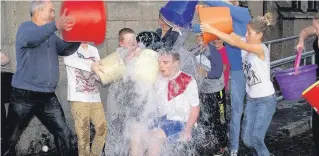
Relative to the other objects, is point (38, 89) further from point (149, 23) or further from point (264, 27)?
point (149, 23)

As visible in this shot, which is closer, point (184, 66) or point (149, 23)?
point (184, 66)

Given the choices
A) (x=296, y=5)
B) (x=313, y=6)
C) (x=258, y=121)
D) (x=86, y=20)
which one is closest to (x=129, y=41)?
(x=86, y=20)

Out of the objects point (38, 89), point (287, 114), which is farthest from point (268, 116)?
point (287, 114)

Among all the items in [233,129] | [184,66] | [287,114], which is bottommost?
[287,114]

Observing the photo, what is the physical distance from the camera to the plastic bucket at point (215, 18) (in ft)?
14.2

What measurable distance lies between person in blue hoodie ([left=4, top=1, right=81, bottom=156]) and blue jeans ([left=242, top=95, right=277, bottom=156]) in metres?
1.74

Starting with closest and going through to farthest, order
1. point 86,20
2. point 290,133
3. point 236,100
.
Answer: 1. point 86,20
2. point 236,100
3. point 290,133

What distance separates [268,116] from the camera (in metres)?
4.61

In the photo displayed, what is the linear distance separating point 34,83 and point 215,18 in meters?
1.75

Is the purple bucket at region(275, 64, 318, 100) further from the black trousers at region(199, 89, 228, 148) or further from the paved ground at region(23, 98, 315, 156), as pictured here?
the paved ground at region(23, 98, 315, 156)

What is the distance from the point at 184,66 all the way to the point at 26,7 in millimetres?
2235

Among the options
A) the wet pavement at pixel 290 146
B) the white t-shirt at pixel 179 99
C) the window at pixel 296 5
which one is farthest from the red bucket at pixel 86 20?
the window at pixel 296 5

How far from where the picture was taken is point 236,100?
521 centimetres

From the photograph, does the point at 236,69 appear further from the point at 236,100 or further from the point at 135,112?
the point at 135,112
